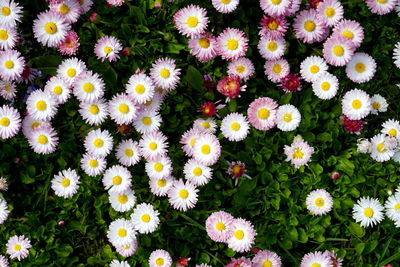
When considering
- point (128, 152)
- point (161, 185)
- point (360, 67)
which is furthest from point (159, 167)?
point (360, 67)

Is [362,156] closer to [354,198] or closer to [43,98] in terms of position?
[354,198]

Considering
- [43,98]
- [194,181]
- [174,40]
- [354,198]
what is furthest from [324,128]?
[43,98]

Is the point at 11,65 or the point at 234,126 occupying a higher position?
the point at 11,65

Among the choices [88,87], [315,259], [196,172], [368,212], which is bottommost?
[315,259]

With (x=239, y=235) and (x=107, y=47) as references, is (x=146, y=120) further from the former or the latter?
(x=239, y=235)

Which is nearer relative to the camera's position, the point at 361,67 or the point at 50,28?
the point at 50,28

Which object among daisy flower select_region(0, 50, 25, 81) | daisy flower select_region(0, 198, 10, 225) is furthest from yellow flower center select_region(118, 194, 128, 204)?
daisy flower select_region(0, 50, 25, 81)
